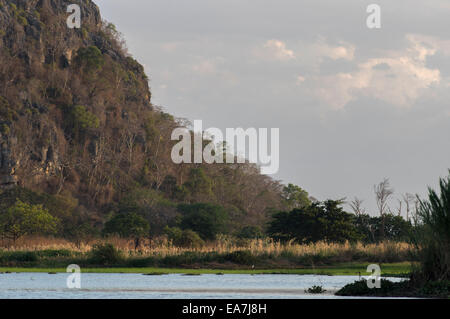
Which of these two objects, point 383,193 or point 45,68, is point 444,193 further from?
point 45,68

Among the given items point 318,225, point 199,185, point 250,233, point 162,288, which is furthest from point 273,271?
point 199,185

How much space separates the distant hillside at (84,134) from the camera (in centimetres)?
7756

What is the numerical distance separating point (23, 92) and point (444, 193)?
6961cm

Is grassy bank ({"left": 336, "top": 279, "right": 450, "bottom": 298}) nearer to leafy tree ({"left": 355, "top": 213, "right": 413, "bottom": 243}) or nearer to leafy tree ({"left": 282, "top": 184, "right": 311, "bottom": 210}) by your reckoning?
leafy tree ({"left": 355, "top": 213, "right": 413, "bottom": 243})

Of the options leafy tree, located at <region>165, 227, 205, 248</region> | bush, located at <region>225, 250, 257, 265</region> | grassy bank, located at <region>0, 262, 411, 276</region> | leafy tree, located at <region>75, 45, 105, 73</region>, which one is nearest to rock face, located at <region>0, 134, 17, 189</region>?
leafy tree, located at <region>75, 45, 105, 73</region>

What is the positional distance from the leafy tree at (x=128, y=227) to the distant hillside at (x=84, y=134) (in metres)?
15.2

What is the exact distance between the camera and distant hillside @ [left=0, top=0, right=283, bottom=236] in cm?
7756

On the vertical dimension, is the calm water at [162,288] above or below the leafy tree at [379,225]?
below

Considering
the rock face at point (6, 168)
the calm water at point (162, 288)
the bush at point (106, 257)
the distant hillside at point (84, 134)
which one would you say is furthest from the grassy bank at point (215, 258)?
the rock face at point (6, 168)

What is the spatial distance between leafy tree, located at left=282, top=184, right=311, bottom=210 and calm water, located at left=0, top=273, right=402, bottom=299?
222ft

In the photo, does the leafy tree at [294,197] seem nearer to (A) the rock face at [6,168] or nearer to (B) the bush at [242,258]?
(A) the rock face at [6,168]
